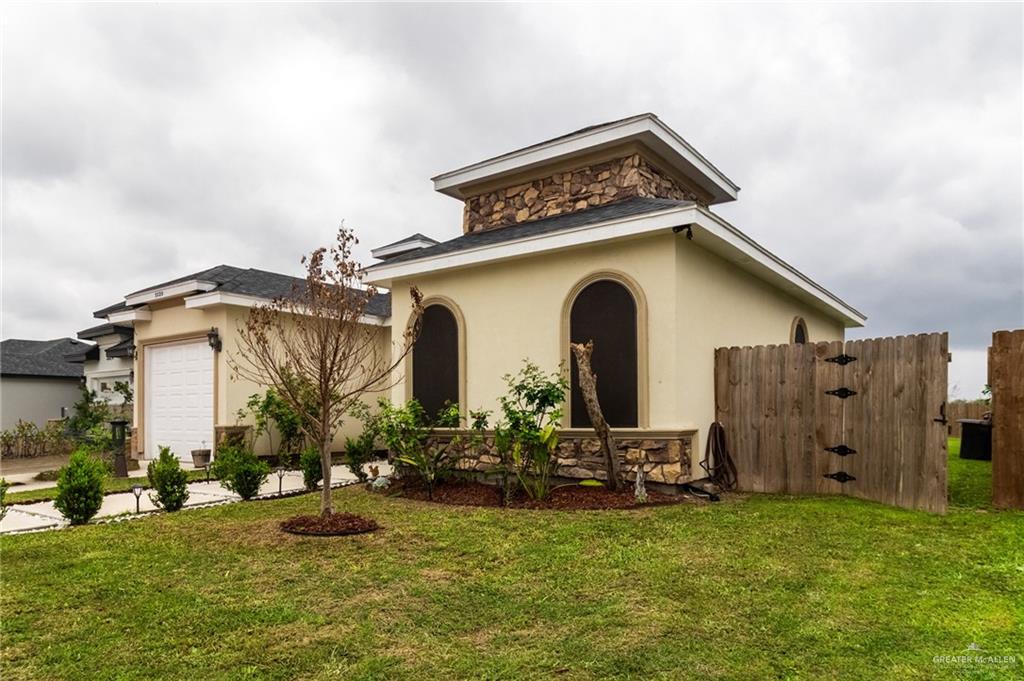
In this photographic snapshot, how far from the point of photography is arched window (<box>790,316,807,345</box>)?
469 inches

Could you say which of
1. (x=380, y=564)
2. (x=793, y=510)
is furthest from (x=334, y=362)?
(x=793, y=510)

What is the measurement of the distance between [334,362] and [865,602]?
4710 millimetres

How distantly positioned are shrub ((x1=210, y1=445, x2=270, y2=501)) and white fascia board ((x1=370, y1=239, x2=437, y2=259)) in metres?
9.32

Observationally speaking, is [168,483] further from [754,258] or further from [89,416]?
[89,416]

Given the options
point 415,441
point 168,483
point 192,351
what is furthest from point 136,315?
point 415,441

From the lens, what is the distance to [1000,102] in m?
9.26

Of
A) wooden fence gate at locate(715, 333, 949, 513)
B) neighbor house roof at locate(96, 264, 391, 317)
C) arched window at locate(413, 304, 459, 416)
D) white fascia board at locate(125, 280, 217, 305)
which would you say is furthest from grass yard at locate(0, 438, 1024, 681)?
white fascia board at locate(125, 280, 217, 305)

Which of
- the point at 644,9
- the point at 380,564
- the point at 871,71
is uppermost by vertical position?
the point at 644,9

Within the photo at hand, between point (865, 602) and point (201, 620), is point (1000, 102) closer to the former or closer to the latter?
point (865, 602)

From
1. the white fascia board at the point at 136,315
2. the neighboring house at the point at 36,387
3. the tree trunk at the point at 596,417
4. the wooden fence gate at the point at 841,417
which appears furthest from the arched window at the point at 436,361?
the neighboring house at the point at 36,387

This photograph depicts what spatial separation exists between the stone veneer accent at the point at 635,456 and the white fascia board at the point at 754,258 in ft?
8.36

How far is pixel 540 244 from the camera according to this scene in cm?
854

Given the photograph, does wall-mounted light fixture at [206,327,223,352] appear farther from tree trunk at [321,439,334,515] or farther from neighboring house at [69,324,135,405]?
tree trunk at [321,439,334,515]

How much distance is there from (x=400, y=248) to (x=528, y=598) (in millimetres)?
14513
